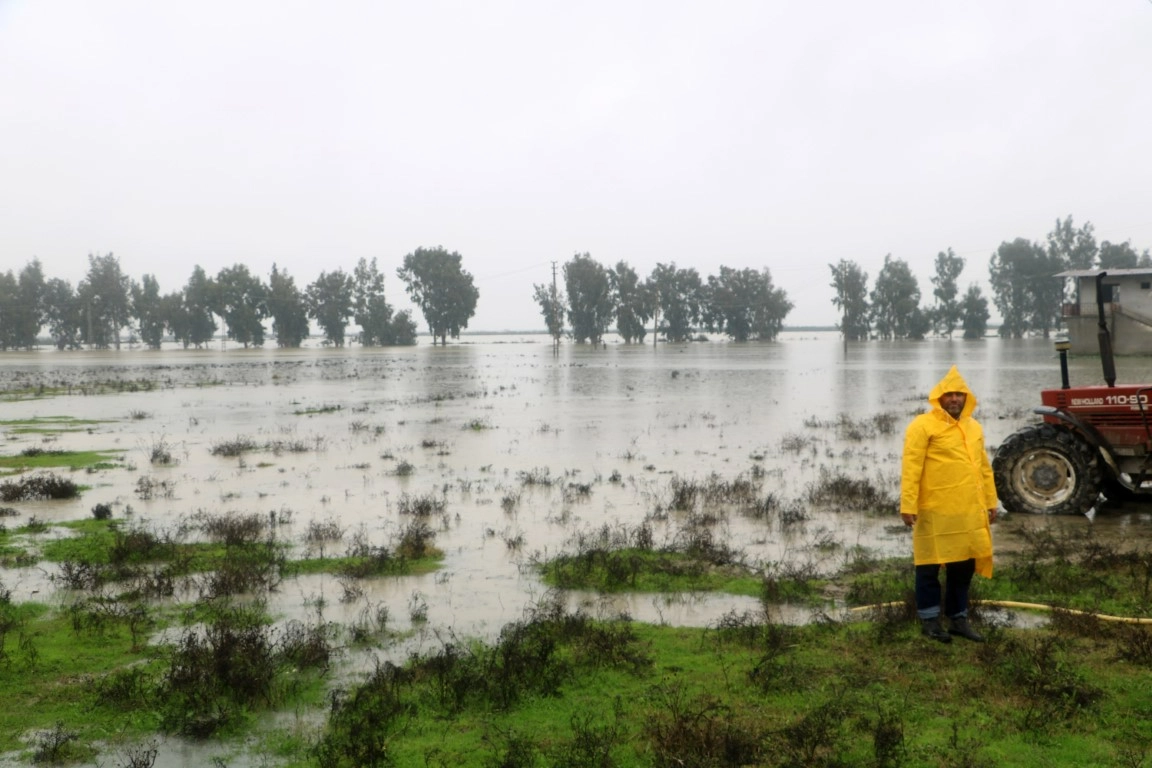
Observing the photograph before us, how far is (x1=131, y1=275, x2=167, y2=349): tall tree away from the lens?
140 m

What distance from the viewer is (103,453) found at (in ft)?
62.5

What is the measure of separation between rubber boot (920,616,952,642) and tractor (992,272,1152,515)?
483 cm

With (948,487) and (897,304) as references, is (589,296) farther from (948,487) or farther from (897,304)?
(948,487)

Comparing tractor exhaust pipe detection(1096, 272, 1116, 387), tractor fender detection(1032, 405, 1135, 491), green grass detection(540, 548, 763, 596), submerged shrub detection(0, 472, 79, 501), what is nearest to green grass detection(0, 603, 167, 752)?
green grass detection(540, 548, 763, 596)

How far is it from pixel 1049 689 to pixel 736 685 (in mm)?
1834

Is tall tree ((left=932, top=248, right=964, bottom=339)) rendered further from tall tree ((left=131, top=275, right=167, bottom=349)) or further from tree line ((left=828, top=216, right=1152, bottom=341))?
tall tree ((left=131, top=275, right=167, bottom=349))

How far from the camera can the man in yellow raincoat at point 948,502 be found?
6.47 meters

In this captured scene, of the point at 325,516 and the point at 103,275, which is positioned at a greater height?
the point at 103,275

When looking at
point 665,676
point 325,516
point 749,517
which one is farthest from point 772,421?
point 665,676

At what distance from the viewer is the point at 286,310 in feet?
454

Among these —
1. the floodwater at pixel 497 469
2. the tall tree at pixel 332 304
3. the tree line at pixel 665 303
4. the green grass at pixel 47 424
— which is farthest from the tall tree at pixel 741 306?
the green grass at pixel 47 424

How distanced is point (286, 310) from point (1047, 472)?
13739cm

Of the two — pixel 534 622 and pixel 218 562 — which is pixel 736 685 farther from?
pixel 218 562

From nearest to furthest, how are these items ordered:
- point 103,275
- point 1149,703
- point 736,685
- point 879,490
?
point 1149,703, point 736,685, point 879,490, point 103,275
